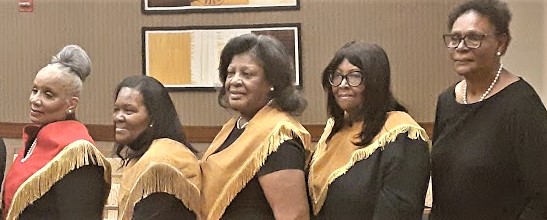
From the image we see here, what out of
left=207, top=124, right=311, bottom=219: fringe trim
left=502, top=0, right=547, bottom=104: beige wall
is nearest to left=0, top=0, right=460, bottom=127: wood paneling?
left=502, top=0, right=547, bottom=104: beige wall

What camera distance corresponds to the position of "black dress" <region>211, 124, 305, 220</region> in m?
2.33

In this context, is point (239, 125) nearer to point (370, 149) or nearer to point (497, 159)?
point (370, 149)

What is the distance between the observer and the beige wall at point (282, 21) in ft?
13.1

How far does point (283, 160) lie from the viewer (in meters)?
2.33

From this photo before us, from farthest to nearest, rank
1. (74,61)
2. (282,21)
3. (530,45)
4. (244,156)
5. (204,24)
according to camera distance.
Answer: (204,24), (282,21), (530,45), (74,61), (244,156)

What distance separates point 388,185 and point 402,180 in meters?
0.04

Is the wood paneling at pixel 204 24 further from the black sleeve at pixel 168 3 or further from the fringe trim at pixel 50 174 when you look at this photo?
the fringe trim at pixel 50 174

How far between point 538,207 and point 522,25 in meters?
1.62

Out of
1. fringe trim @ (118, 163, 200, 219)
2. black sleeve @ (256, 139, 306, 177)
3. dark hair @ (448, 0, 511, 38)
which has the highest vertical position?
dark hair @ (448, 0, 511, 38)

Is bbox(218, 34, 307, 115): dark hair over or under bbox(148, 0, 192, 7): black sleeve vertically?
under

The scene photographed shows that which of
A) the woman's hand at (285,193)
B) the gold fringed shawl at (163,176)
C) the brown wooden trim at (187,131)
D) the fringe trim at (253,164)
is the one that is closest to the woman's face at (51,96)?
the gold fringed shawl at (163,176)

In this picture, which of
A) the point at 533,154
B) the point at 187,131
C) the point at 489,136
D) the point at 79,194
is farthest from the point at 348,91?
the point at 187,131

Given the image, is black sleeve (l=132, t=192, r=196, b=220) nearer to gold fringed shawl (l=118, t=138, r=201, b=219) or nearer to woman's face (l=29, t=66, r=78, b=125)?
gold fringed shawl (l=118, t=138, r=201, b=219)

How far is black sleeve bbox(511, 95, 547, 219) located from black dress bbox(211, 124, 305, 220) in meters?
0.60
